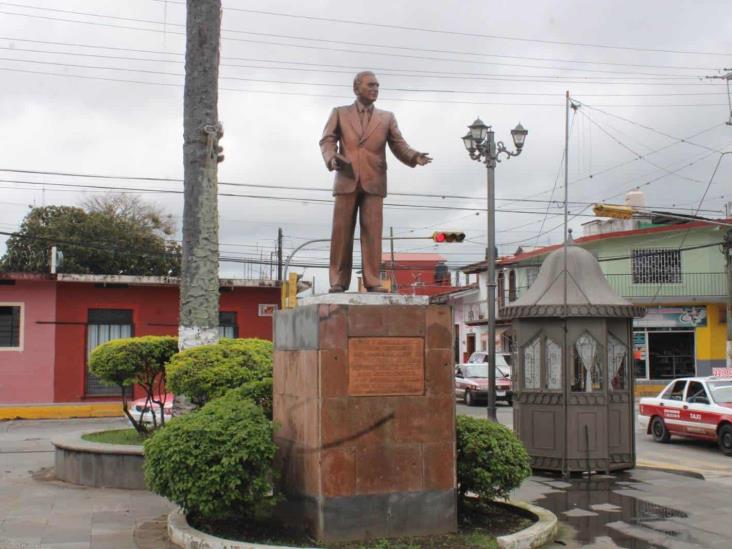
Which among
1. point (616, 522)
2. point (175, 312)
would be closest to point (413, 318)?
point (616, 522)

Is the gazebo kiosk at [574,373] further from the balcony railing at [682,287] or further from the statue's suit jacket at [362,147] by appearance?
the balcony railing at [682,287]

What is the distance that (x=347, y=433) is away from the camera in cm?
788

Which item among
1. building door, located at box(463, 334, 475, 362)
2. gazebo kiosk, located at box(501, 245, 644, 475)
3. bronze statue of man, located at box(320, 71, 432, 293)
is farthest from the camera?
building door, located at box(463, 334, 475, 362)

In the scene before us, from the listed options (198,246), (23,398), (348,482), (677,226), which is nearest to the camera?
(348,482)

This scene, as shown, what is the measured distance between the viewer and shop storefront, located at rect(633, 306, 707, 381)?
39.9 m

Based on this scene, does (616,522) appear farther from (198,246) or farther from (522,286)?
(522,286)

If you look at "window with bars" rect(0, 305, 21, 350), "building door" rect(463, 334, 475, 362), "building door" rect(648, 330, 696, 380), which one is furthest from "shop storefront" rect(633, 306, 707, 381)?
"window with bars" rect(0, 305, 21, 350)

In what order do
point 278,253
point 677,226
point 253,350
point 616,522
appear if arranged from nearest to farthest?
point 616,522 → point 253,350 → point 677,226 → point 278,253

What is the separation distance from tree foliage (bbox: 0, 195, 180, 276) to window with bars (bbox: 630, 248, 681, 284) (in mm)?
23429

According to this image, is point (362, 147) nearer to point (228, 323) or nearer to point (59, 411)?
point (59, 411)

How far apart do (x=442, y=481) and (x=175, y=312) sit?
22.0 m

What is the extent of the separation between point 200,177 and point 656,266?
104ft

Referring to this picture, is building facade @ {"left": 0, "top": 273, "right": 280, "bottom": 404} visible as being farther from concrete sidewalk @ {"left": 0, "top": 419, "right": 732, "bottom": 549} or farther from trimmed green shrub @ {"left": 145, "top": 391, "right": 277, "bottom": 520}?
trimmed green shrub @ {"left": 145, "top": 391, "right": 277, "bottom": 520}

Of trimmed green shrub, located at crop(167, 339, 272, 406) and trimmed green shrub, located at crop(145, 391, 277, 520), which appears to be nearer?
trimmed green shrub, located at crop(145, 391, 277, 520)
